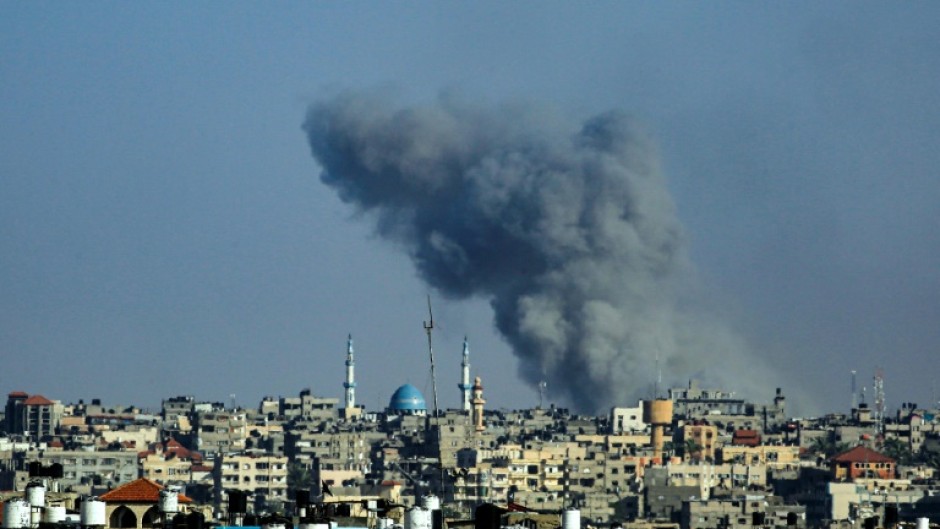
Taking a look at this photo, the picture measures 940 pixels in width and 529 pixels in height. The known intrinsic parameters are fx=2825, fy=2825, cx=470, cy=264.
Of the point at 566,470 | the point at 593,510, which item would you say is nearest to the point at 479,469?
the point at 566,470

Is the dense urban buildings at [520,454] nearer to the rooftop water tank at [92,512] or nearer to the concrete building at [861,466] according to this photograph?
the concrete building at [861,466]

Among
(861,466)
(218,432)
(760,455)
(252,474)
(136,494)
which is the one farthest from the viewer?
(218,432)

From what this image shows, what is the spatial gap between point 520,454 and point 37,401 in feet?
119

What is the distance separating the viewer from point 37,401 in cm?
15638

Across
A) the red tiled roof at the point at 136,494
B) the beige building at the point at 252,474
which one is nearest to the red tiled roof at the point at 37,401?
the beige building at the point at 252,474

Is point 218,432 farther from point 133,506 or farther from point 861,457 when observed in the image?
point 133,506

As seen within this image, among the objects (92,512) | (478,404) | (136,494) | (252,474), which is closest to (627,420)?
(478,404)

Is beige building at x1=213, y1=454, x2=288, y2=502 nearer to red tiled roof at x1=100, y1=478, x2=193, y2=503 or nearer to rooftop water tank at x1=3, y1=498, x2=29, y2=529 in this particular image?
red tiled roof at x1=100, y1=478, x2=193, y2=503

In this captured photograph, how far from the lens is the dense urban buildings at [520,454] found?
108250 mm

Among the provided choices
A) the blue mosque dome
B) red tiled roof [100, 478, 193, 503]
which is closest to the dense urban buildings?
the blue mosque dome

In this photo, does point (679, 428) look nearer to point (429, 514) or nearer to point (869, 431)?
point (869, 431)

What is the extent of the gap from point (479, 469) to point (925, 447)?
1502 inches

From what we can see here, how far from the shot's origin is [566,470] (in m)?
124

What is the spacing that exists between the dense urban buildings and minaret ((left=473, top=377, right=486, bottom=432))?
0.14 meters
